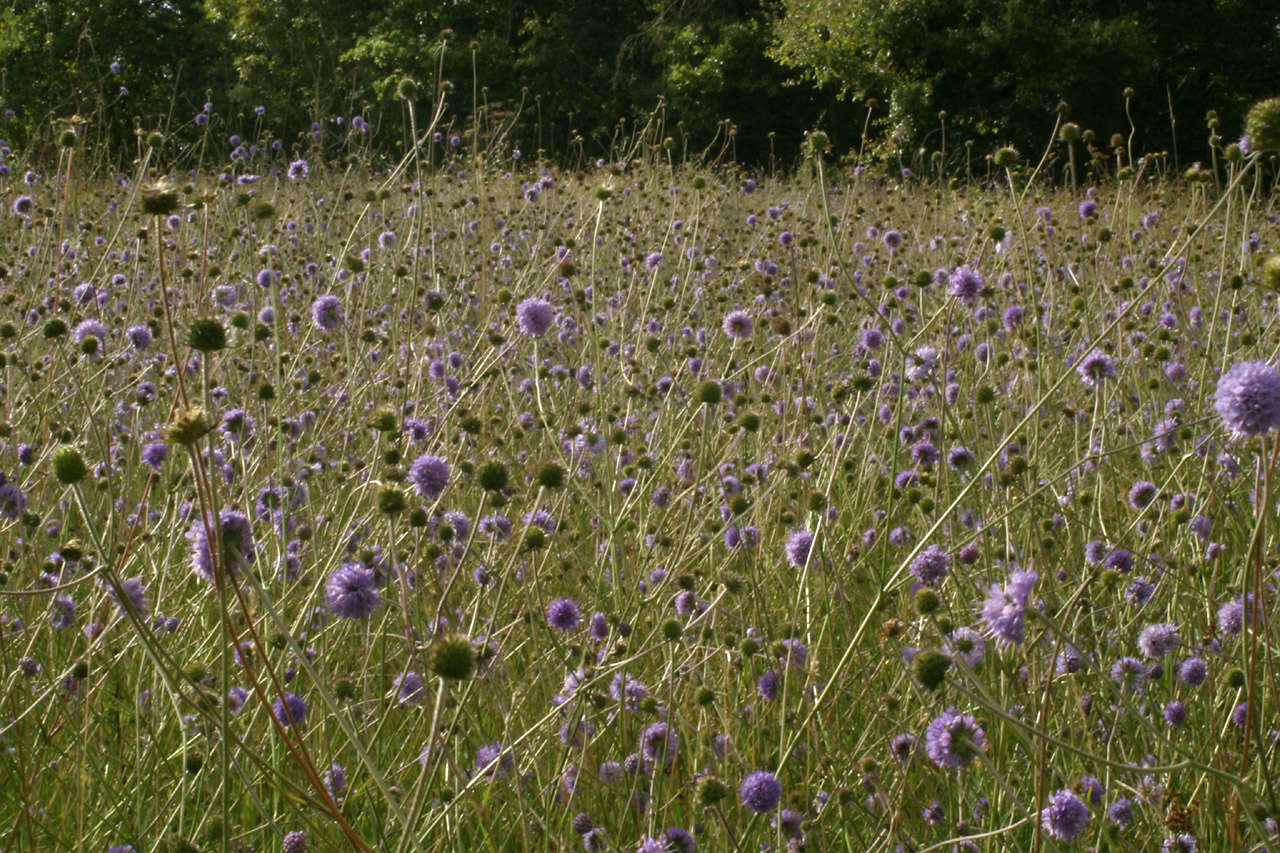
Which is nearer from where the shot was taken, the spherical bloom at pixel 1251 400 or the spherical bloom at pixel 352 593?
the spherical bloom at pixel 1251 400

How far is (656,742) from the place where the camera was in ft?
5.60

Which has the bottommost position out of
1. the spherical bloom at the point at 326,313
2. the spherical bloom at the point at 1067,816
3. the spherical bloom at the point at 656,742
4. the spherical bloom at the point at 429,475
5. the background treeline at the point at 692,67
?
the spherical bloom at the point at 656,742

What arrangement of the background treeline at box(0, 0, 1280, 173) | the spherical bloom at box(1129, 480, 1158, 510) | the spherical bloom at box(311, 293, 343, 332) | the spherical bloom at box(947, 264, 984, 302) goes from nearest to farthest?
1. the spherical bloom at box(1129, 480, 1158, 510)
2. the spherical bloom at box(947, 264, 984, 302)
3. the spherical bloom at box(311, 293, 343, 332)
4. the background treeline at box(0, 0, 1280, 173)

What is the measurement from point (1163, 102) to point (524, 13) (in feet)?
35.5

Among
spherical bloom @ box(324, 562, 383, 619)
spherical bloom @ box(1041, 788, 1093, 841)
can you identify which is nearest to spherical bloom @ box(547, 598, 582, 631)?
spherical bloom @ box(324, 562, 383, 619)

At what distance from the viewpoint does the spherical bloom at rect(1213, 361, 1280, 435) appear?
132 centimetres

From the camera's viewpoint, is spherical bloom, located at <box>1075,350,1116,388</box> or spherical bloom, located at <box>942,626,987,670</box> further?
spherical bloom, located at <box>1075,350,1116,388</box>

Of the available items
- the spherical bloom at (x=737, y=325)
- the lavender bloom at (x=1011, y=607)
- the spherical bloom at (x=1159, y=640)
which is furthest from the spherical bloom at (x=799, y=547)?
the spherical bloom at (x=737, y=325)

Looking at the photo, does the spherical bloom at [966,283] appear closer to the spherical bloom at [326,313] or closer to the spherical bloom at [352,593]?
the spherical bloom at [326,313]

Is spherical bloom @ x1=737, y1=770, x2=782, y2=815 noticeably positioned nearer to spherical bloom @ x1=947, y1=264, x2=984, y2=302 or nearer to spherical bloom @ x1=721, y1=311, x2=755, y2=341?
spherical bloom @ x1=947, y1=264, x2=984, y2=302

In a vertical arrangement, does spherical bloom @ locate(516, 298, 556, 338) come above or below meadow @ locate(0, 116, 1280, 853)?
above

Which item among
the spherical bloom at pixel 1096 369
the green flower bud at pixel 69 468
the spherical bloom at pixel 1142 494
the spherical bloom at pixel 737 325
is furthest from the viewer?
the spherical bloom at pixel 737 325

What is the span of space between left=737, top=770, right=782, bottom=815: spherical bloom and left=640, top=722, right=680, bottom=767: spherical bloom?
16 cm

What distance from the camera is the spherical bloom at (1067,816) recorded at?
154 centimetres
